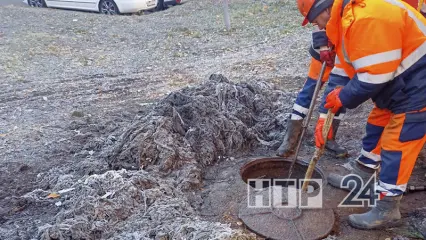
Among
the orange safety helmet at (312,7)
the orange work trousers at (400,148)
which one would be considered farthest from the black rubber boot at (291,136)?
the orange safety helmet at (312,7)

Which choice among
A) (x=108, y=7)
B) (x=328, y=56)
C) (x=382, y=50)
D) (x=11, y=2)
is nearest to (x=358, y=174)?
(x=328, y=56)

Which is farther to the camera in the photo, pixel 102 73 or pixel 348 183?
pixel 102 73

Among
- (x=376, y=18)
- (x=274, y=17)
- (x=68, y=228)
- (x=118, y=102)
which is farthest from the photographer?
(x=274, y=17)

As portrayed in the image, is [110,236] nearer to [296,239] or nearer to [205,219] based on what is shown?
[205,219]

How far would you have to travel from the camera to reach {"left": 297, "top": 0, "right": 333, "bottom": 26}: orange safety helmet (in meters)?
2.91

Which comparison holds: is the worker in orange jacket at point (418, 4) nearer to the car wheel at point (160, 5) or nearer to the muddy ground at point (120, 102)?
the muddy ground at point (120, 102)

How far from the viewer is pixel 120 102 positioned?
5895 millimetres

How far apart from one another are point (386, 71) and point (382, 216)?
1.08 metres

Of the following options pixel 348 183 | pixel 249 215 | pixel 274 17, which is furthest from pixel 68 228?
pixel 274 17

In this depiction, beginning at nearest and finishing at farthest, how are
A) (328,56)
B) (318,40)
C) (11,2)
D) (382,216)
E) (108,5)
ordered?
(382,216)
(328,56)
(318,40)
(108,5)
(11,2)

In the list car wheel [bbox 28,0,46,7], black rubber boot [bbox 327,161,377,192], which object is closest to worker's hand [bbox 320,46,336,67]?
black rubber boot [bbox 327,161,377,192]

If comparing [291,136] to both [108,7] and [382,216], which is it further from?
[108,7]

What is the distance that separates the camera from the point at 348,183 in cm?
371

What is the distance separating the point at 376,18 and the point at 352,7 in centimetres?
16
